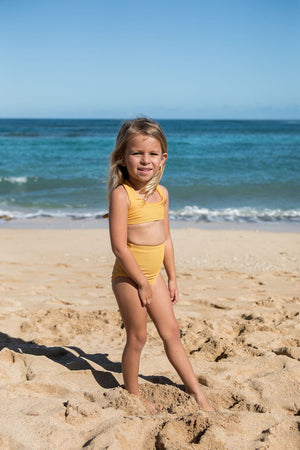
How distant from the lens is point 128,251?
2457mm

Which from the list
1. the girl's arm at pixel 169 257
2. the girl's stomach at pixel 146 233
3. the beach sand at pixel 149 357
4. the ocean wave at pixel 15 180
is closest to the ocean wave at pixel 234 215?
the beach sand at pixel 149 357

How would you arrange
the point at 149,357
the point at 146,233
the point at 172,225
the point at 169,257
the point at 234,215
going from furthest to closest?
the point at 234,215 → the point at 172,225 → the point at 149,357 → the point at 169,257 → the point at 146,233

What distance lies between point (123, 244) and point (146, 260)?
0.19 m

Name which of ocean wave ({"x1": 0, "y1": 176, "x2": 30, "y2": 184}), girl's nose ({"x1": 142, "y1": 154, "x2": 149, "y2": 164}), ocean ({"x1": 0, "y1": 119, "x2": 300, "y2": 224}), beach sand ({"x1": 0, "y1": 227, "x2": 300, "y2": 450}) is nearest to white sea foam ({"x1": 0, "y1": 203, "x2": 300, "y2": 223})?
ocean ({"x1": 0, "y1": 119, "x2": 300, "y2": 224})

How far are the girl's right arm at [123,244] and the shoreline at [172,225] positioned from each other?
6.02 metres

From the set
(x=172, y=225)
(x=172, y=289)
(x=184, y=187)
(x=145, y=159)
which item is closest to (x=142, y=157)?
(x=145, y=159)

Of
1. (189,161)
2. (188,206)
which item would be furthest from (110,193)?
(189,161)

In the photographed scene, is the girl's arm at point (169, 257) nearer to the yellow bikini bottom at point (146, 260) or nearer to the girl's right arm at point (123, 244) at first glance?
the yellow bikini bottom at point (146, 260)

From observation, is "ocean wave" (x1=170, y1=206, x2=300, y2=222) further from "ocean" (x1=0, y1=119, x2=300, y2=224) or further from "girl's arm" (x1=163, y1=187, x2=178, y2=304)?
"girl's arm" (x1=163, y1=187, x2=178, y2=304)

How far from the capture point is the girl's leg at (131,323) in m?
2.50

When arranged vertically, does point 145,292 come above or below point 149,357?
above

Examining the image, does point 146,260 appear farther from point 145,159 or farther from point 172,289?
point 145,159

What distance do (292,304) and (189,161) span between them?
1609 cm

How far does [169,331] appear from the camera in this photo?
2588 millimetres
